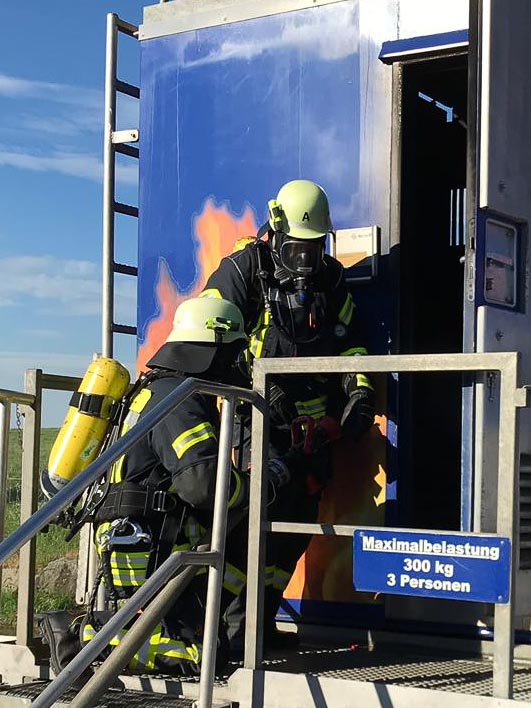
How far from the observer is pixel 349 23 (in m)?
5.56

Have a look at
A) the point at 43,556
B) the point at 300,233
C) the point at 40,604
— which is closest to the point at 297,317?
the point at 300,233

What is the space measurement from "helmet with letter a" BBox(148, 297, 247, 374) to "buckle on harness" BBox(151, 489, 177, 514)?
524mm

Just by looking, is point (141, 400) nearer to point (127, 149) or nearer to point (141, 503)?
point (141, 503)

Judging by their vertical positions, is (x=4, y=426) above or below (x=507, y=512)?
above

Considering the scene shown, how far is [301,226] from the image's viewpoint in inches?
206

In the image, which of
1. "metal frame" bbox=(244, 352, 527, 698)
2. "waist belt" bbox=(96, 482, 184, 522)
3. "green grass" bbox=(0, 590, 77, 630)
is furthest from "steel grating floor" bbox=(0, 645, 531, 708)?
"green grass" bbox=(0, 590, 77, 630)

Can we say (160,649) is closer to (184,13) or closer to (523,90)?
(523,90)

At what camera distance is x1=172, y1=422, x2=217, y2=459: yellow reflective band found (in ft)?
15.0

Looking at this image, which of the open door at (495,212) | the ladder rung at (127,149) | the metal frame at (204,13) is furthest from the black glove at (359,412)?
the ladder rung at (127,149)

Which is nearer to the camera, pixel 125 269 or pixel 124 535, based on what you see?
pixel 124 535

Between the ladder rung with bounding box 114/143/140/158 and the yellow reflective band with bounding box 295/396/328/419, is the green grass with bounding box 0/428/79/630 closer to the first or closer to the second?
the ladder rung with bounding box 114/143/140/158

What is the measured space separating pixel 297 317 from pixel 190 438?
38.1 inches

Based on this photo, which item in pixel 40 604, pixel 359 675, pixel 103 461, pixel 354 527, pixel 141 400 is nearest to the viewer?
pixel 103 461

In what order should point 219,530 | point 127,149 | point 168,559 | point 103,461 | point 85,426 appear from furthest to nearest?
point 127,149 → point 85,426 → point 219,530 → point 168,559 → point 103,461
